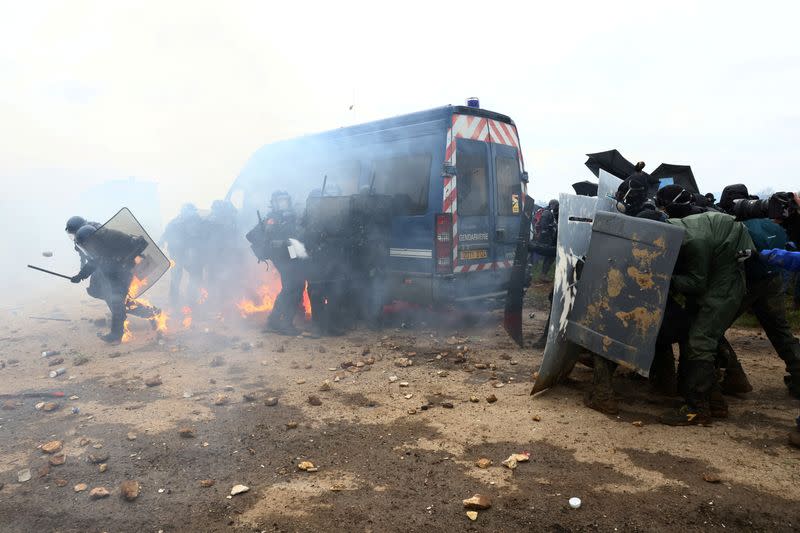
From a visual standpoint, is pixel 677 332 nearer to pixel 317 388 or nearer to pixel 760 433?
pixel 760 433

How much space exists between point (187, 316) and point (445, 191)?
15.1 feet

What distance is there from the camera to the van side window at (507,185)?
620 centimetres

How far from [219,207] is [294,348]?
13.2 feet

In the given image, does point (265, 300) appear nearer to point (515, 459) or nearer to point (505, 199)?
point (505, 199)

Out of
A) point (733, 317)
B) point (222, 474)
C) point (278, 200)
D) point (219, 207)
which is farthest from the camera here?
point (219, 207)

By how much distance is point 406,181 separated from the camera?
19.8 feet

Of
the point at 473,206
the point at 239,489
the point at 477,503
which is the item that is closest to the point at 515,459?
the point at 477,503

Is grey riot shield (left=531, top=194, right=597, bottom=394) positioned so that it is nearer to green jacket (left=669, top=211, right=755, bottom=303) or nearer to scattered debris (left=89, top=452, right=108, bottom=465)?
green jacket (left=669, top=211, right=755, bottom=303)

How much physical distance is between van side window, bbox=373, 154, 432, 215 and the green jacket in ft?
9.85

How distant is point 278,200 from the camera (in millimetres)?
6750

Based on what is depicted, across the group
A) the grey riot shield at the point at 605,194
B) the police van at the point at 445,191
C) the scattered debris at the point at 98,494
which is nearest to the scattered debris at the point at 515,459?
the grey riot shield at the point at 605,194

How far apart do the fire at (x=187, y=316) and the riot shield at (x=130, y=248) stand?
0.76m

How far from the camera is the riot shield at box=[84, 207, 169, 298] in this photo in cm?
627

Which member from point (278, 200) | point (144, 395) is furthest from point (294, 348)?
point (278, 200)
